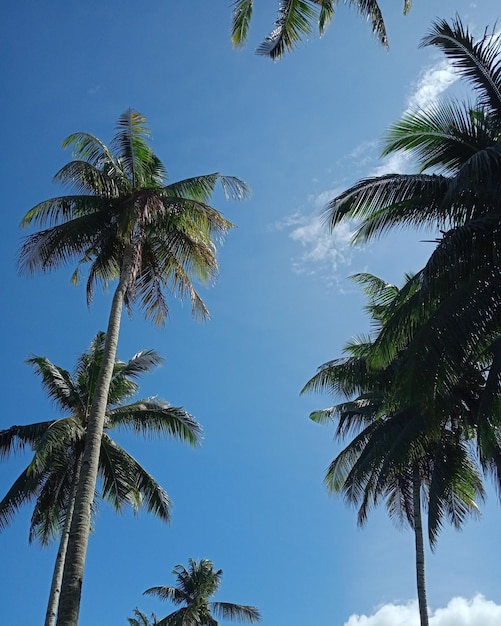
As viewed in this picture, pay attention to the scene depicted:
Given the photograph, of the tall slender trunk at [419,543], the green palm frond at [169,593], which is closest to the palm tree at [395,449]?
the tall slender trunk at [419,543]

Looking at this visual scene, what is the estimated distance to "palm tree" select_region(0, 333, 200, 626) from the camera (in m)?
19.6

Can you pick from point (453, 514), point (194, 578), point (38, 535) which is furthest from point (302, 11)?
point (194, 578)

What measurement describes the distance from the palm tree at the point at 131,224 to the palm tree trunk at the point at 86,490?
5 centimetres

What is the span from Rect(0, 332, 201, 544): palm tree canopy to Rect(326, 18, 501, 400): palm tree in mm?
9778

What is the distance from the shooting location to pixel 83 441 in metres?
19.9

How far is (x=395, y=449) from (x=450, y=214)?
5839mm

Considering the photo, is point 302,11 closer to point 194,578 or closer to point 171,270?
point 171,270

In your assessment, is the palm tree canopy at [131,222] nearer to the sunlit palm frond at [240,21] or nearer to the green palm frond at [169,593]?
the sunlit palm frond at [240,21]

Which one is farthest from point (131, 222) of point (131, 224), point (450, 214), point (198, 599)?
point (198, 599)

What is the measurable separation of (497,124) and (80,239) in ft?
30.5

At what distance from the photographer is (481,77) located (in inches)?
437

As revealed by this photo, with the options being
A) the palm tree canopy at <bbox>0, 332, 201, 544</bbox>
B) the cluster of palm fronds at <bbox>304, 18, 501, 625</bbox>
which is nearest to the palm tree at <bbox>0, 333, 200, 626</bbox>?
the palm tree canopy at <bbox>0, 332, 201, 544</bbox>

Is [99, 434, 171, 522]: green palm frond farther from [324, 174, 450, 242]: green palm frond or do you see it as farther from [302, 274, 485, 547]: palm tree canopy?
[324, 174, 450, 242]: green palm frond

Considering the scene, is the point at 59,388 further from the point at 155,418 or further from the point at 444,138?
the point at 444,138
